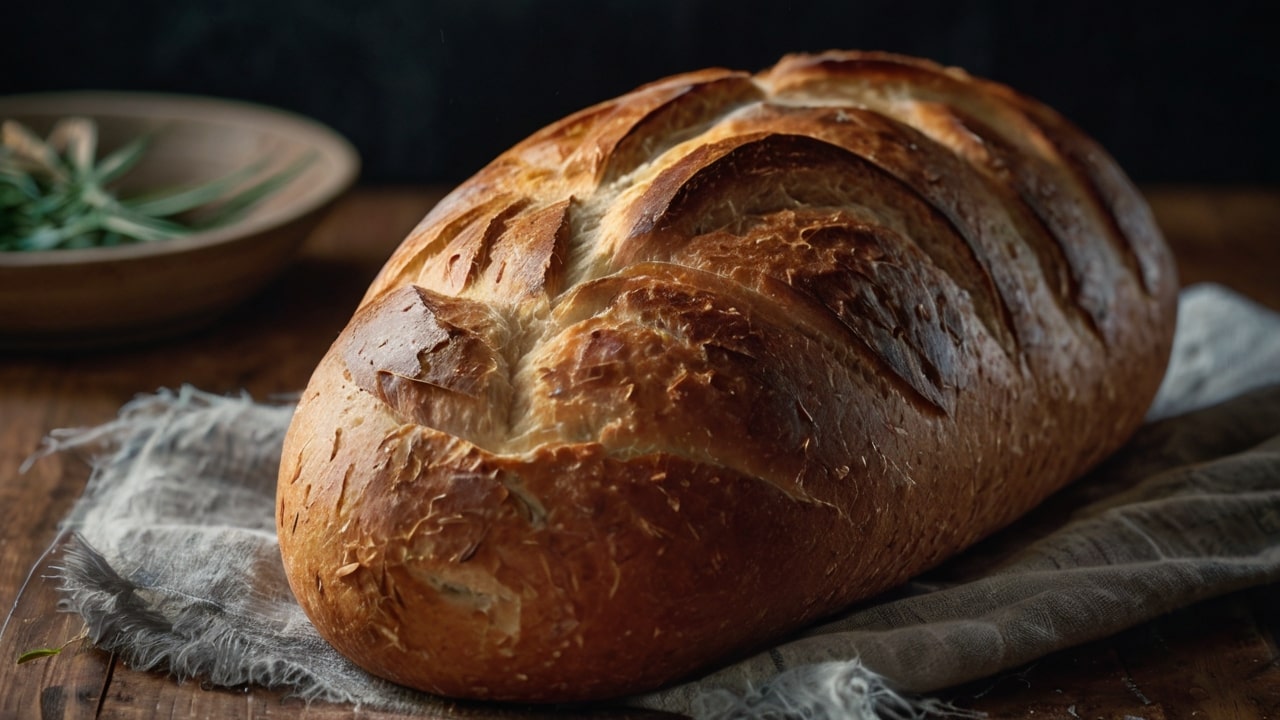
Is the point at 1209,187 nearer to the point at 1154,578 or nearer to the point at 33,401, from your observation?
the point at 1154,578

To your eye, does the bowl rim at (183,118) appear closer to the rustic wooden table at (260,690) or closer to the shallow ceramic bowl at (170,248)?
the shallow ceramic bowl at (170,248)

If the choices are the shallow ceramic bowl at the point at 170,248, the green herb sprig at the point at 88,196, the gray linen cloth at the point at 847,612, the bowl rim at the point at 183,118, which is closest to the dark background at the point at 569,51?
the bowl rim at the point at 183,118

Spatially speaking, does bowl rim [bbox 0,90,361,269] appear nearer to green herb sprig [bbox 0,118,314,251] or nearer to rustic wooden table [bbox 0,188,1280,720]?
green herb sprig [bbox 0,118,314,251]

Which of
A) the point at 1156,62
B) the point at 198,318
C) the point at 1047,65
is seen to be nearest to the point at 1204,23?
the point at 1156,62

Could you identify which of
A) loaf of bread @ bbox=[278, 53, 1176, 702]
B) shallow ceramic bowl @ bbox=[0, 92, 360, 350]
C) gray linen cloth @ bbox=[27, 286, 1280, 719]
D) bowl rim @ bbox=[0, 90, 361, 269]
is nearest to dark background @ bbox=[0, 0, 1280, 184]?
bowl rim @ bbox=[0, 90, 361, 269]

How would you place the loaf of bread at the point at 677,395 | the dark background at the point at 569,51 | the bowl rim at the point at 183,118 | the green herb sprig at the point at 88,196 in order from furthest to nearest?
the dark background at the point at 569,51 < the green herb sprig at the point at 88,196 < the bowl rim at the point at 183,118 < the loaf of bread at the point at 677,395

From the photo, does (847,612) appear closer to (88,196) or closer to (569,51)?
(88,196)

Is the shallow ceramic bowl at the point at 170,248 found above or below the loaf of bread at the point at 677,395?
below

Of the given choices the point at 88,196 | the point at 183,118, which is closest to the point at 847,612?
the point at 88,196
